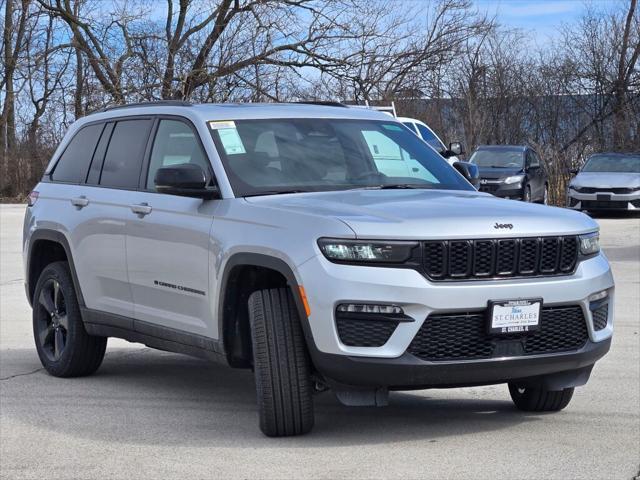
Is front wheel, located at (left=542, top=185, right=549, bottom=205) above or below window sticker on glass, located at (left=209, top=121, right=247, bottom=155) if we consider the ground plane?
below

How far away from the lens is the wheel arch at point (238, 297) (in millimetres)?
6512

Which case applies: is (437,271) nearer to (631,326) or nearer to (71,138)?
(71,138)

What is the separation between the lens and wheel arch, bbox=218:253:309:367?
21.4ft

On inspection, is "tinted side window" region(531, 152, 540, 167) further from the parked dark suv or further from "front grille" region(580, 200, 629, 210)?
"front grille" region(580, 200, 629, 210)

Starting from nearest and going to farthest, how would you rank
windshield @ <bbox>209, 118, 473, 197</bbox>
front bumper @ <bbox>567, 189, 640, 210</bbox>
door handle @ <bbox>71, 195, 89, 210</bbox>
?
windshield @ <bbox>209, 118, 473, 197</bbox> < door handle @ <bbox>71, 195, 89, 210</bbox> < front bumper @ <bbox>567, 189, 640, 210</bbox>

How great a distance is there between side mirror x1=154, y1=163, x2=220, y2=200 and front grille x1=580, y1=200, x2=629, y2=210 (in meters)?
20.8

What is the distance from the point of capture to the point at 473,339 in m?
6.00

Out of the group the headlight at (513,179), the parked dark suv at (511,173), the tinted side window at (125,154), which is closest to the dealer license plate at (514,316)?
the tinted side window at (125,154)

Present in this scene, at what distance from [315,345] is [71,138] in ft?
12.0

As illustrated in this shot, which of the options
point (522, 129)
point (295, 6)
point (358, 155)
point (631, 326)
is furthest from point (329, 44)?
point (358, 155)

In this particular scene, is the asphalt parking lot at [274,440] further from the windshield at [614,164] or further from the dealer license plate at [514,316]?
the windshield at [614,164]

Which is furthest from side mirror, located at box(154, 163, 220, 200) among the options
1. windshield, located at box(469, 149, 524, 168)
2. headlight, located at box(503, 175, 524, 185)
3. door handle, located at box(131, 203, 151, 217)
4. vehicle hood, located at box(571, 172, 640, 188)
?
windshield, located at box(469, 149, 524, 168)

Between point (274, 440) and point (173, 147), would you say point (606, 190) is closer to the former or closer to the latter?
point (173, 147)

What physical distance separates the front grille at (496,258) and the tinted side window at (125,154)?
2.54 metres
